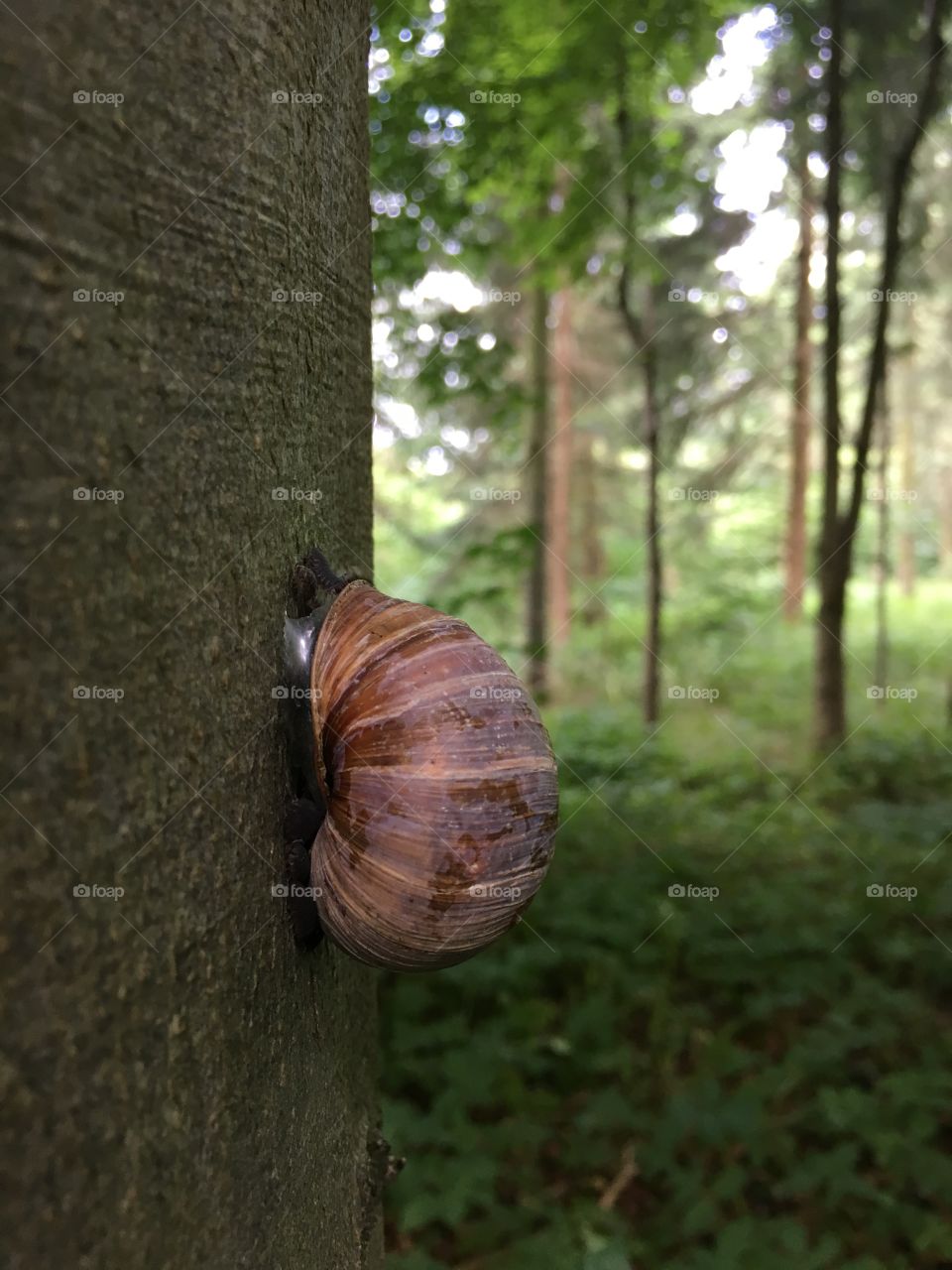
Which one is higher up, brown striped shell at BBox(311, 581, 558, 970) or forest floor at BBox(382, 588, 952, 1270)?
brown striped shell at BBox(311, 581, 558, 970)

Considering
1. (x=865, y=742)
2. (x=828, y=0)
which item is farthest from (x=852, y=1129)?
(x=828, y=0)

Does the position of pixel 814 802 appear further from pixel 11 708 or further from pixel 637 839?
pixel 11 708

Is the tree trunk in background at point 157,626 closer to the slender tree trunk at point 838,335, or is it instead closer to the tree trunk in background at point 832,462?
the slender tree trunk at point 838,335

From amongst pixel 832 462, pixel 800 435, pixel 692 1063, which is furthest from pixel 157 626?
pixel 800 435

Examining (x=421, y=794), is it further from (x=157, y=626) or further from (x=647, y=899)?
(x=647, y=899)

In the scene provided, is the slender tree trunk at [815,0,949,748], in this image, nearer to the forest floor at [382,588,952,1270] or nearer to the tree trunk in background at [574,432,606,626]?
the forest floor at [382,588,952,1270]

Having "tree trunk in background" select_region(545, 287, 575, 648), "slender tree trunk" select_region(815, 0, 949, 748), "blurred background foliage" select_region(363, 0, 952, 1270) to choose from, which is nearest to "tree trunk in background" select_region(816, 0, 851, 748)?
"slender tree trunk" select_region(815, 0, 949, 748)
